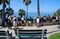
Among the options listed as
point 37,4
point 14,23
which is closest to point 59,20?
point 37,4

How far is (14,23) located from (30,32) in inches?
394

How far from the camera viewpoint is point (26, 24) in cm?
2580

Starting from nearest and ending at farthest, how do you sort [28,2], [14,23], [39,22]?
[14,23], [39,22], [28,2]

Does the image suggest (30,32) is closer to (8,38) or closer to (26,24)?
(8,38)

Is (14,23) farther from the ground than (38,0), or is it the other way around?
(38,0)

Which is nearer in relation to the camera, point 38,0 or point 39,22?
point 39,22

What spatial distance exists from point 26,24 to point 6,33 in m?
13.6

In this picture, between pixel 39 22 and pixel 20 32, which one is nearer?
pixel 20 32

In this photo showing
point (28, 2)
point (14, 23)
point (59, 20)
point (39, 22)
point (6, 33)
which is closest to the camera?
point (6, 33)

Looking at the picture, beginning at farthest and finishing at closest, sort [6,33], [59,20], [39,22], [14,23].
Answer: [59,20]
[39,22]
[14,23]
[6,33]

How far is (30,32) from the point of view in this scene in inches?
506

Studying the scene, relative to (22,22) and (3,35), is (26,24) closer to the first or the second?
(22,22)

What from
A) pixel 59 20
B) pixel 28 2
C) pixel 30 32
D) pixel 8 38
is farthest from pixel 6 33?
pixel 28 2

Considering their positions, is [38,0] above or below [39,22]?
above
